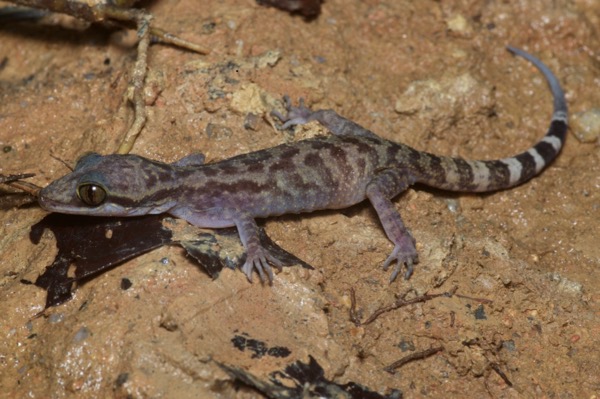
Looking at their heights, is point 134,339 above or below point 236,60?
below

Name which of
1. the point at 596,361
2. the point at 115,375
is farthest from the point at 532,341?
the point at 115,375

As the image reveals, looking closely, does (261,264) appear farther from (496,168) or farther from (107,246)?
(496,168)

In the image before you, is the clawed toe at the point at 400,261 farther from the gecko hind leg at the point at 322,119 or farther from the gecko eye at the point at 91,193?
the gecko eye at the point at 91,193

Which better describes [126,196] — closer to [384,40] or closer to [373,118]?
[373,118]

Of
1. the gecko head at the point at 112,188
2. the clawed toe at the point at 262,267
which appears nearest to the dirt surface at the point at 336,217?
the clawed toe at the point at 262,267

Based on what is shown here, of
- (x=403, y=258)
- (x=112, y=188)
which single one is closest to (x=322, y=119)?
(x=403, y=258)

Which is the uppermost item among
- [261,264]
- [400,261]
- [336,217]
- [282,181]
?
[282,181]
